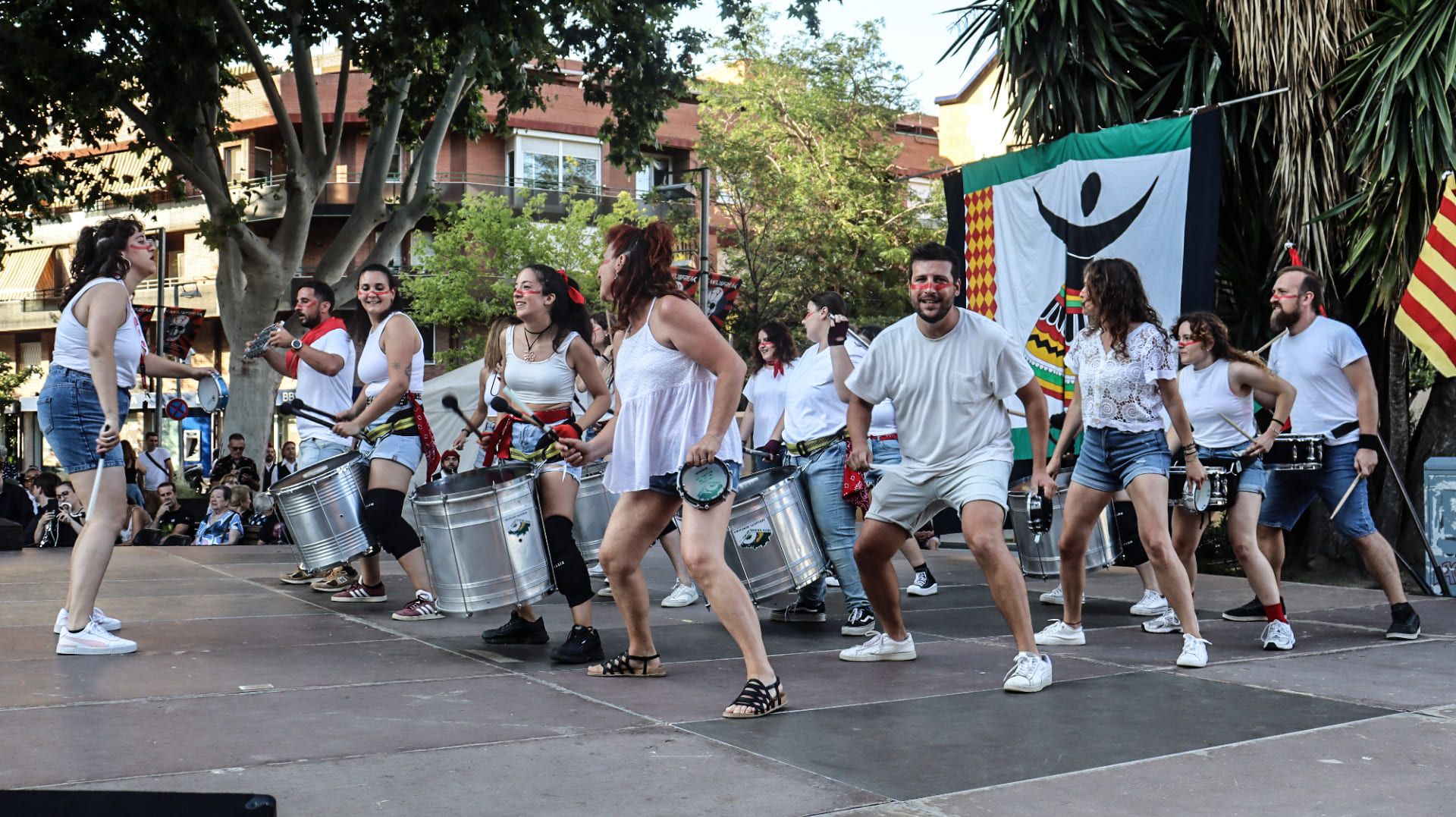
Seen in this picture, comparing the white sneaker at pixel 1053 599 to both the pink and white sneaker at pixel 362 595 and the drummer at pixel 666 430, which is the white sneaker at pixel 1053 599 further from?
the pink and white sneaker at pixel 362 595

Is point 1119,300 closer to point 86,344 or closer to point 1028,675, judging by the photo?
point 1028,675

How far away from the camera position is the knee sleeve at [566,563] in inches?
245

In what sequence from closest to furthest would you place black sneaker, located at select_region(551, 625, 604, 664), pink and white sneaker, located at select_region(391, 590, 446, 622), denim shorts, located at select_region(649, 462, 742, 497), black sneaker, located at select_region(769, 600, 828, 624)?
denim shorts, located at select_region(649, 462, 742, 497) → black sneaker, located at select_region(551, 625, 604, 664) → pink and white sneaker, located at select_region(391, 590, 446, 622) → black sneaker, located at select_region(769, 600, 828, 624)

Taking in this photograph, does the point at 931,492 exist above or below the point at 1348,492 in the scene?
above

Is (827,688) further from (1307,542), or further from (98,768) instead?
(1307,542)

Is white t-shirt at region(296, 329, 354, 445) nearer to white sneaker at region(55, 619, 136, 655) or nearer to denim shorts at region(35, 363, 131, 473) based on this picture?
denim shorts at region(35, 363, 131, 473)

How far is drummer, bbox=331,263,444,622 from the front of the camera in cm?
720

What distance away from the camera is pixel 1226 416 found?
729cm

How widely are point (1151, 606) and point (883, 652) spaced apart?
235 centimetres

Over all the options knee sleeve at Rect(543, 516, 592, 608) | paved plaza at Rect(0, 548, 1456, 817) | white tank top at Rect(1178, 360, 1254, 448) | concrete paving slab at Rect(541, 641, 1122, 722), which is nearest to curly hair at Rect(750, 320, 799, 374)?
paved plaza at Rect(0, 548, 1456, 817)

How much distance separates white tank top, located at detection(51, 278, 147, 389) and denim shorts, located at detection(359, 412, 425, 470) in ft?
4.16

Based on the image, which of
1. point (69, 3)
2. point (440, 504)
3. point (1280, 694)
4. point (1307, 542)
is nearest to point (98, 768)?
point (440, 504)

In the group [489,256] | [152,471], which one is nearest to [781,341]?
[152,471]

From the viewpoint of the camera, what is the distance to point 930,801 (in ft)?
12.8
